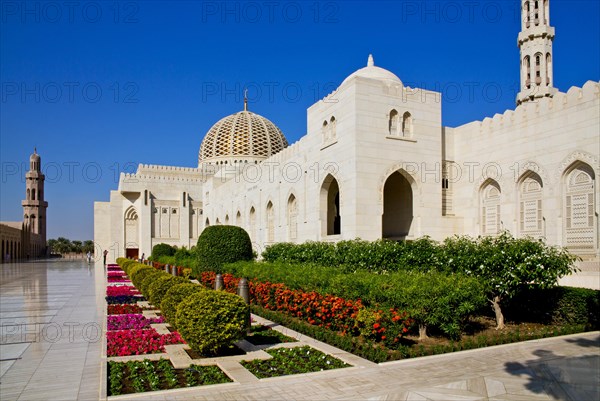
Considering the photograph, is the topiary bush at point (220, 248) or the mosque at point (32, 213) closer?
the topiary bush at point (220, 248)

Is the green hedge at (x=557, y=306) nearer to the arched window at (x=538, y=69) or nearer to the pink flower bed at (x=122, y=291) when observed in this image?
the pink flower bed at (x=122, y=291)

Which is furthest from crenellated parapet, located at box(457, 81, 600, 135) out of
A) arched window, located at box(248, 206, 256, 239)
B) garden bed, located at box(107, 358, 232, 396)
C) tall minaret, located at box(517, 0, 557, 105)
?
arched window, located at box(248, 206, 256, 239)

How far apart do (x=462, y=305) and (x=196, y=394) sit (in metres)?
3.97

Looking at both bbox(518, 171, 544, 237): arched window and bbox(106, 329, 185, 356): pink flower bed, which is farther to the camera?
bbox(518, 171, 544, 237): arched window

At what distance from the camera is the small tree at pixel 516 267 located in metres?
7.78

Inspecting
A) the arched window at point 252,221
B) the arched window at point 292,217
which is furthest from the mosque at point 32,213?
the arched window at point 292,217

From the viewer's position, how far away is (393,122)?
53.1 ft

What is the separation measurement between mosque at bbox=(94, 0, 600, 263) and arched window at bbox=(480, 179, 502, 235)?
33 millimetres

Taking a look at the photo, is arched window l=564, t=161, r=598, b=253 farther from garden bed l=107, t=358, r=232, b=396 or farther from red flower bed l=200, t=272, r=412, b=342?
garden bed l=107, t=358, r=232, b=396

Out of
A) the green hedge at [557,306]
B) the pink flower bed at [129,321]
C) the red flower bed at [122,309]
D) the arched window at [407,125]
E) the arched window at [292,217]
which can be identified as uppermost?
the arched window at [407,125]

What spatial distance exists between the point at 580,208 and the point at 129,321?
37.6ft

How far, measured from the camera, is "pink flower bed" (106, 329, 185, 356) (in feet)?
21.6

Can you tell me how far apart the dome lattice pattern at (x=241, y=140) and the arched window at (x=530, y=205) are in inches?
1098

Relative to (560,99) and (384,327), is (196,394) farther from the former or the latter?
(560,99)
